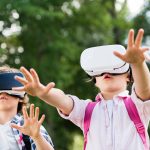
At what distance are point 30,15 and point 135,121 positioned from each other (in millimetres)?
12690

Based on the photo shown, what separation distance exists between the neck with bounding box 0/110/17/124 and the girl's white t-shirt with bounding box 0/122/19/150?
33mm

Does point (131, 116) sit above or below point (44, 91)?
below

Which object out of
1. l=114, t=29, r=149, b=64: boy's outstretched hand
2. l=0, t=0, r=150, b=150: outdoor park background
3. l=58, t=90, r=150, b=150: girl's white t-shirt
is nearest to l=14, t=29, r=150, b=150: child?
l=58, t=90, r=150, b=150: girl's white t-shirt

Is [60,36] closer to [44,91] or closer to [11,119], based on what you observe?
[11,119]

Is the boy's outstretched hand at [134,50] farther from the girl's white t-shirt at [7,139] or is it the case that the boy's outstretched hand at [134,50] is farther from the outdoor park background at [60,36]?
the outdoor park background at [60,36]

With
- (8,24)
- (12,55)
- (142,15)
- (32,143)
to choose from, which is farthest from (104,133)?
(142,15)

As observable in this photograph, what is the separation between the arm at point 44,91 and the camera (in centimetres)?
325

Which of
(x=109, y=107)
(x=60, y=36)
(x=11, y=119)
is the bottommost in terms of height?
(x=109, y=107)

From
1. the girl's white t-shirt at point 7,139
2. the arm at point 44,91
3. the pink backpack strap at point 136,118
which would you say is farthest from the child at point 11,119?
the pink backpack strap at point 136,118

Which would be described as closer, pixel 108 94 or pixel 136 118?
pixel 136 118

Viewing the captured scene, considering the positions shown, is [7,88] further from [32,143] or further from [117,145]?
[117,145]

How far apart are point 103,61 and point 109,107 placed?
307 millimetres

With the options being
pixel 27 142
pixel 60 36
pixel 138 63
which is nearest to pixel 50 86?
pixel 138 63

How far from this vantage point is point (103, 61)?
3691mm
